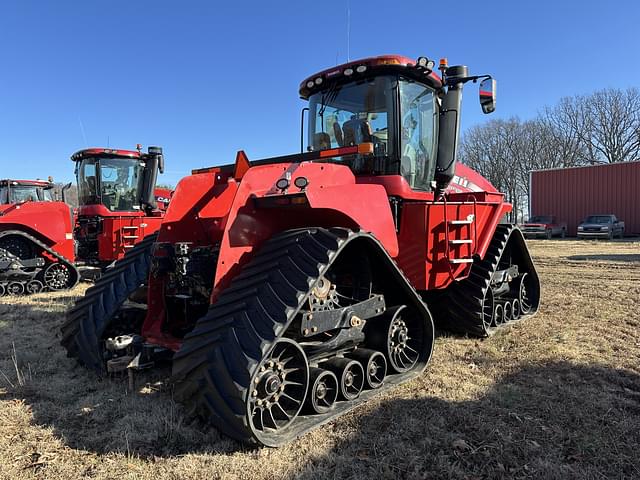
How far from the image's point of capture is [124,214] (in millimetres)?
11023

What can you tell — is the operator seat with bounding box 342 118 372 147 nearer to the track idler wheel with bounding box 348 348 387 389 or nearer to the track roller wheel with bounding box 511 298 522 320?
the track idler wheel with bounding box 348 348 387 389

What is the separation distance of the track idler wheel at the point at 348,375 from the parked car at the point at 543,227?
2526 cm

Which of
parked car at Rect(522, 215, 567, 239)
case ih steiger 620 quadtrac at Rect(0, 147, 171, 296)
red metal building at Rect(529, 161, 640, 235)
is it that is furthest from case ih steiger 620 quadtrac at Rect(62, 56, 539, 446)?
red metal building at Rect(529, 161, 640, 235)

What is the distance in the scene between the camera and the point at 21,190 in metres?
11.7

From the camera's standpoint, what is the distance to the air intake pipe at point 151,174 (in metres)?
10.1

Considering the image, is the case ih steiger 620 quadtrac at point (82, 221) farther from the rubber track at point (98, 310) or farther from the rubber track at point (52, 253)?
the rubber track at point (98, 310)

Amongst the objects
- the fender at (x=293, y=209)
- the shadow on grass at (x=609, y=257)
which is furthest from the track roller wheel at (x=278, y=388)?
the shadow on grass at (x=609, y=257)

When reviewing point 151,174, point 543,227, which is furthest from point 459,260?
point 543,227

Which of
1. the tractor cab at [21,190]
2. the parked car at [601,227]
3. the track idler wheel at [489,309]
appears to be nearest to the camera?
the track idler wheel at [489,309]

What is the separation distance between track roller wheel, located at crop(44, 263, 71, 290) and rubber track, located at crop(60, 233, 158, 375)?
6378 mm

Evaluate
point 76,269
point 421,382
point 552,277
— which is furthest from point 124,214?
point 552,277

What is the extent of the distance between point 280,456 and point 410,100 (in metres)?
3.52

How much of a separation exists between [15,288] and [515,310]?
8986 millimetres

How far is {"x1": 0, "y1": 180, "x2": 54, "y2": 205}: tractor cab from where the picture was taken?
11453 mm
